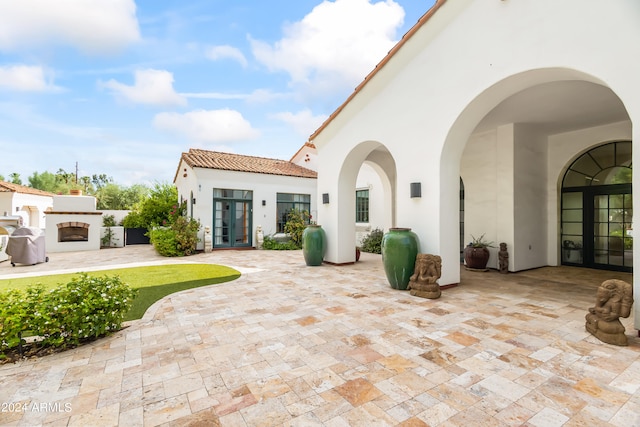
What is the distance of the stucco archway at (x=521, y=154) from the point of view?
18.1 feet

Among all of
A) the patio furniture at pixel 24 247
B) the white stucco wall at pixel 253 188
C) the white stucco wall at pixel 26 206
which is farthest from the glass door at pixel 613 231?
the white stucco wall at pixel 26 206

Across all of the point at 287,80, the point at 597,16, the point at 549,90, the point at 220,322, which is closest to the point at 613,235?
the point at 549,90

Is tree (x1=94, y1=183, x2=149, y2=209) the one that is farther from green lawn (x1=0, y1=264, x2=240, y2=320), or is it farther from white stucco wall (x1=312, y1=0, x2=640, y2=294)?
white stucco wall (x1=312, y1=0, x2=640, y2=294)

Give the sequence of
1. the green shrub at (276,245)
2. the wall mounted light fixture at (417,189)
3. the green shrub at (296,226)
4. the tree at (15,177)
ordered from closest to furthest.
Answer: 1. the wall mounted light fixture at (417,189)
2. the green shrub at (276,245)
3. the green shrub at (296,226)
4. the tree at (15,177)

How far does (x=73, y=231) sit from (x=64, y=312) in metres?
13.6

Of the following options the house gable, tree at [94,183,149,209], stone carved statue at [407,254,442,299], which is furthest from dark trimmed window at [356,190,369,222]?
tree at [94,183,149,209]

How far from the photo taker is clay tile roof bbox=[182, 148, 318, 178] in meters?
13.0

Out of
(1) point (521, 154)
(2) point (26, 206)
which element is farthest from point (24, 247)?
(2) point (26, 206)

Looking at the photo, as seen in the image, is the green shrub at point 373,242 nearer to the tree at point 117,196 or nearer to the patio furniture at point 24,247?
the patio furniture at point 24,247

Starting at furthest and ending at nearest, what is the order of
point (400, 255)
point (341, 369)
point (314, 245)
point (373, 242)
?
point (373, 242) < point (314, 245) < point (400, 255) < point (341, 369)

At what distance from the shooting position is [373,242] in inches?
464

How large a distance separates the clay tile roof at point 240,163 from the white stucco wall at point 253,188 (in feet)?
0.72

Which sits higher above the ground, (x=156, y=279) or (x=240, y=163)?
(x=240, y=163)

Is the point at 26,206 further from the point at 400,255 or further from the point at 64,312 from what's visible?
the point at 400,255
